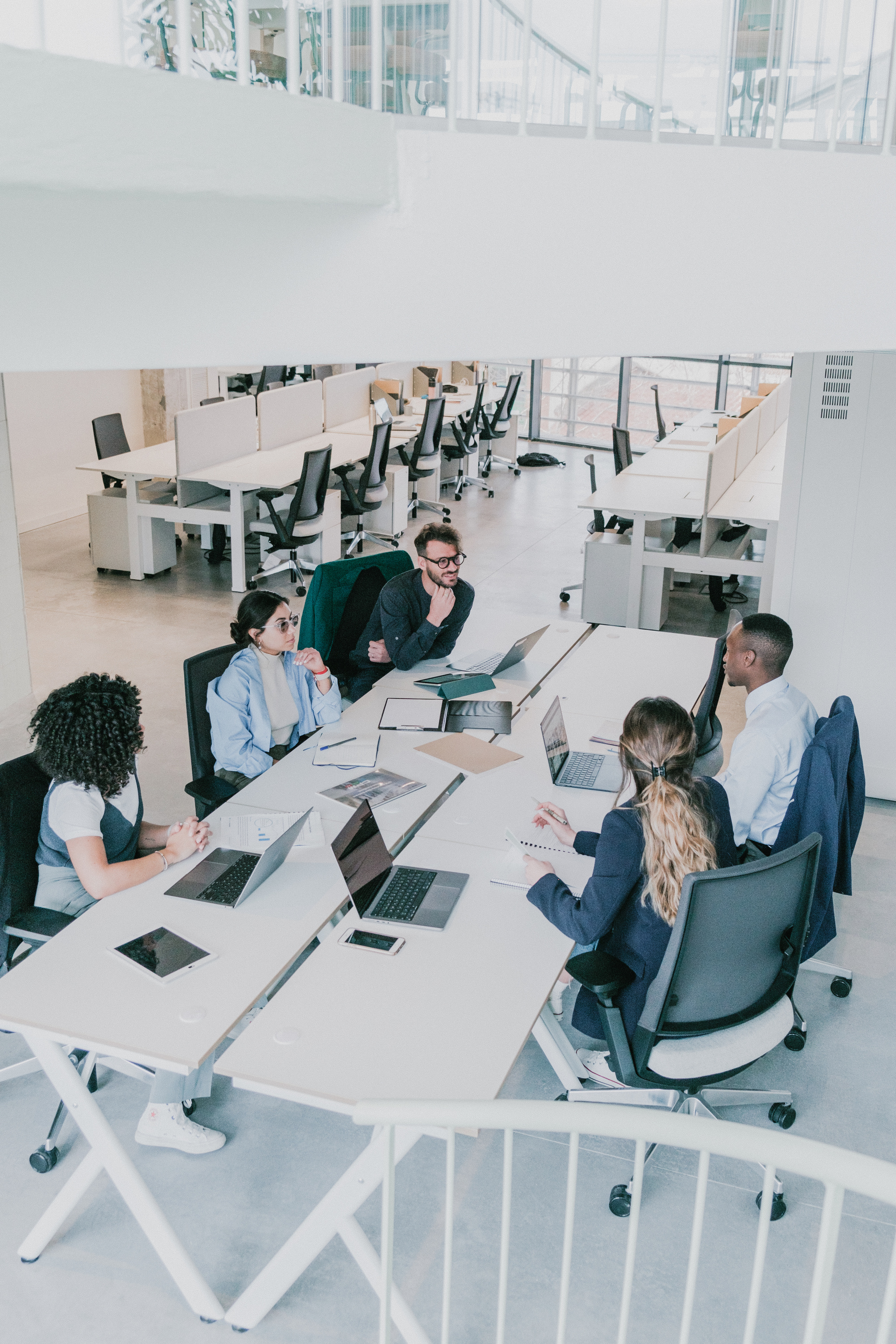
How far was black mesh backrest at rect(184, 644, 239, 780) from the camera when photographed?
3.71 m

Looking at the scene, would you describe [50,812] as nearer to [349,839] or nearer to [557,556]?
[349,839]

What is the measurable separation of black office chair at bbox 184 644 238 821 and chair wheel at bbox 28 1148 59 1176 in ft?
3.73

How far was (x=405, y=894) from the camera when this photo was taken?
2.85m

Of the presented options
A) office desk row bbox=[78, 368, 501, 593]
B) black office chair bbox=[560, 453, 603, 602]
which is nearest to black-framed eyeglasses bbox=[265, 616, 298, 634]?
black office chair bbox=[560, 453, 603, 602]

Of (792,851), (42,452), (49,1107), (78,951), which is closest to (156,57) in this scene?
(78,951)

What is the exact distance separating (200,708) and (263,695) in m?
0.21

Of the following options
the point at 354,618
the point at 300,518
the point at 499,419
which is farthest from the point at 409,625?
the point at 499,419

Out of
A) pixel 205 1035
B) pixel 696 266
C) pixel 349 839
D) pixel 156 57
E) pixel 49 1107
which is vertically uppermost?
pixel 156 57

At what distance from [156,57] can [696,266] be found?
1.72 metres

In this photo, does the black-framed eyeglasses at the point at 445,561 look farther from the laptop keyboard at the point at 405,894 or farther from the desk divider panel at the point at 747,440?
the desk divider panel at the point at 747,440

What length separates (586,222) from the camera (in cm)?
180

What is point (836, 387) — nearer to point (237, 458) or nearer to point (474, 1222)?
point (474, 1222)

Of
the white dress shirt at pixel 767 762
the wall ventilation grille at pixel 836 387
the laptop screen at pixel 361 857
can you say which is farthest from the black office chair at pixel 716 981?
the wall ventilation grille at pixel 836 387

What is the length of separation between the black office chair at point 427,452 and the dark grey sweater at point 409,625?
485cm
